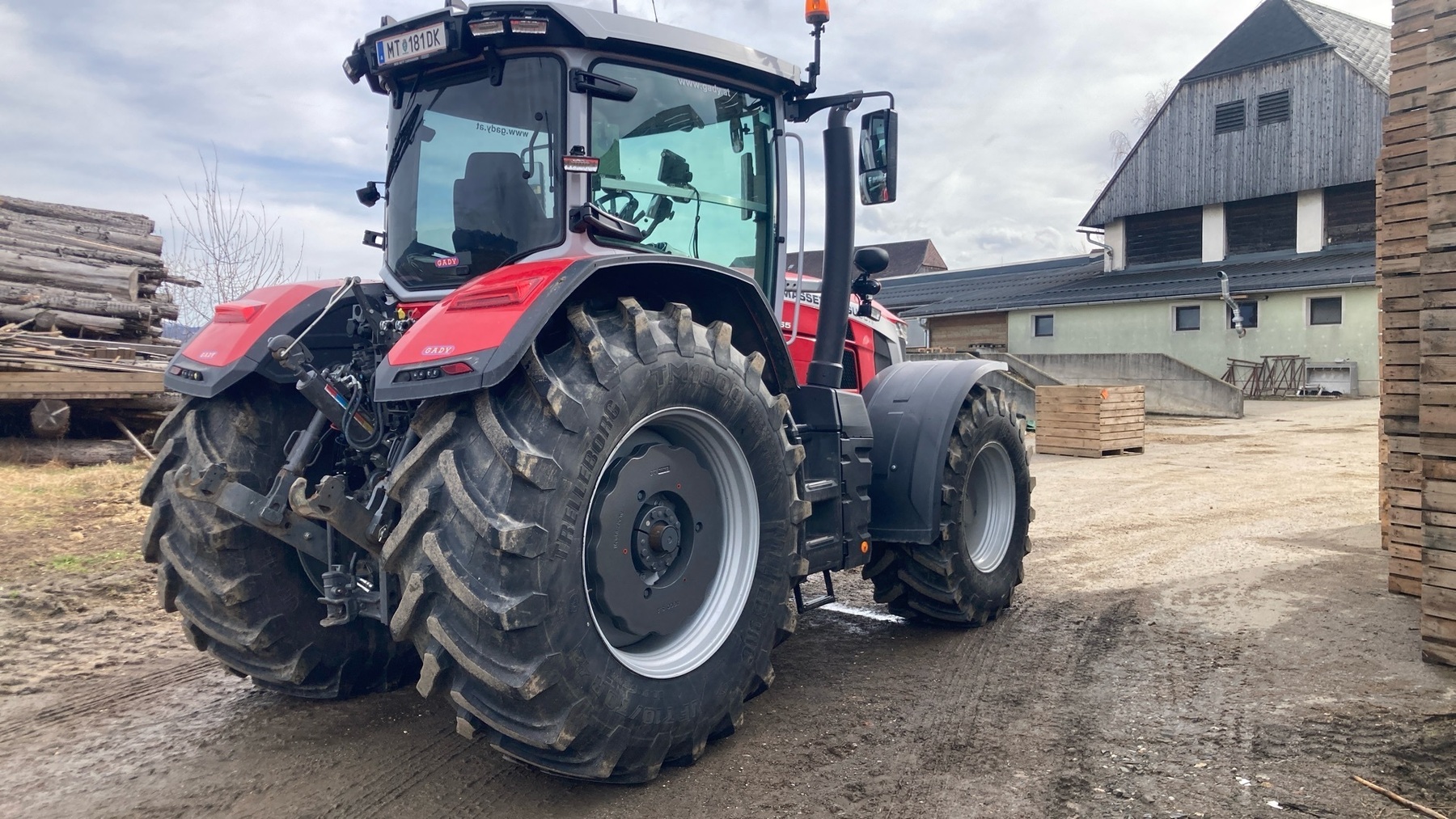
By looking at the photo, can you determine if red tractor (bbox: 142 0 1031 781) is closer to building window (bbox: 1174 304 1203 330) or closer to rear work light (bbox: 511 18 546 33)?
rear work light (bbox: 511 18 546 33)

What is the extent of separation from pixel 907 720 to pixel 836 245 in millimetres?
2074

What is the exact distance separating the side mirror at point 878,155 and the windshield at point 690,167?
413mm

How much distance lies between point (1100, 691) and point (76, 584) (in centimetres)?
568

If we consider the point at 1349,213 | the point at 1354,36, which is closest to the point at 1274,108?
the point at 1354,36

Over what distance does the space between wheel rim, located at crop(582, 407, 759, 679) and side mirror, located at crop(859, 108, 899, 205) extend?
1.47m

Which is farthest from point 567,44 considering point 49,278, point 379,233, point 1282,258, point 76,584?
point 1282,258

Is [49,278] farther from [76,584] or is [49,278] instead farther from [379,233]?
[379,233]

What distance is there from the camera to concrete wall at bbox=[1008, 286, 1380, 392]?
26.5m

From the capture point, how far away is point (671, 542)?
3.40 m

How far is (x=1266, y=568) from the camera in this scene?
6.65m

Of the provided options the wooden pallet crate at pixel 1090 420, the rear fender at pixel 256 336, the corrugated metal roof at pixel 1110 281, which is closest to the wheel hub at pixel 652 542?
the rear fender at pixel 256 336

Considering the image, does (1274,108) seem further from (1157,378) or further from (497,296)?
(497,296)

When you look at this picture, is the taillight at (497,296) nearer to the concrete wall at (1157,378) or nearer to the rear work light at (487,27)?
the rear work light at (487,27)

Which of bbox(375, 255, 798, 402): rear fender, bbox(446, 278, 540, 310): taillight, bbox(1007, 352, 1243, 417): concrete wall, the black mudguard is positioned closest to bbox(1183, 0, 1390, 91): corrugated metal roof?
bbox(1007, 352, 1243, 417): concrete wall
